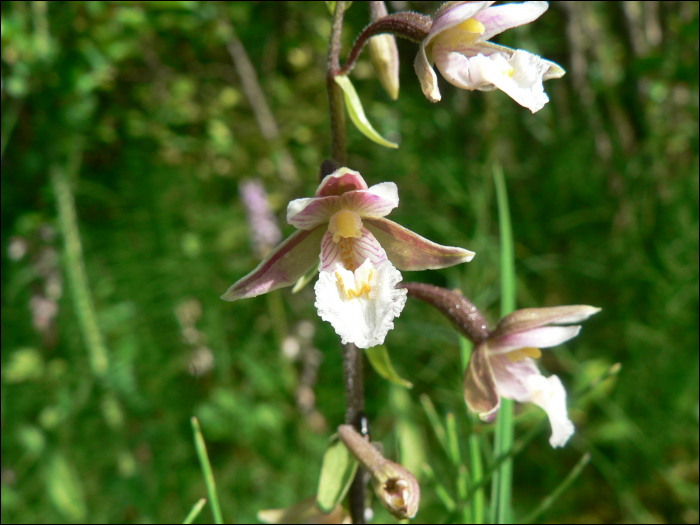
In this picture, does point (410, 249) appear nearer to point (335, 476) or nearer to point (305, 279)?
point (305, 279)

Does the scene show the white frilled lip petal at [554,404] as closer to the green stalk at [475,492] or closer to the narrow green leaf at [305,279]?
the green stalk at [475,492]

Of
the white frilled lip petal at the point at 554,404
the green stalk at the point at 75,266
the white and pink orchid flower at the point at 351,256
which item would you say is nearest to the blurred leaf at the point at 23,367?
the green stalk at the point at 75,266

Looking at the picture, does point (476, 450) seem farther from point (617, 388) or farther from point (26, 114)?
point (26, 114)

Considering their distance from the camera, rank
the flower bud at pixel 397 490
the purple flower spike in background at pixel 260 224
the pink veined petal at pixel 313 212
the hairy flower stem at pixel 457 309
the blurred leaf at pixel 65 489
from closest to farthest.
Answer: the flower bud at pixel 397 490, the pink veined petal at pixel 313 212, the hairy flower stem at pixel 457 309, the blurred leaf at pixel 65 489, the purple flower spike in background at pixel 260 224

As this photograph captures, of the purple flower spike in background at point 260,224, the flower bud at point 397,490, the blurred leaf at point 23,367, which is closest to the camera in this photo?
the flower bud at point 397,490

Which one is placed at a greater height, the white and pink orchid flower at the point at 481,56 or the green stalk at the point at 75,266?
the white and pink orchid flower at the point at 481,56

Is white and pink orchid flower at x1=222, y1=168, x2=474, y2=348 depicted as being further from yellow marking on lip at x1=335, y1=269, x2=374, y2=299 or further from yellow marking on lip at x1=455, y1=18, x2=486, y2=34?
yellow marking on lip at x1=455, y1=18, x2=486, y2=34
